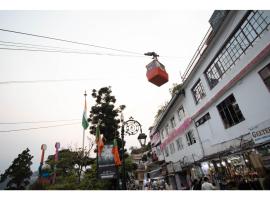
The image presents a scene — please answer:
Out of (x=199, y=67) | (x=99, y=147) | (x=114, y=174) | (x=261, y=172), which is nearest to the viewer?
(x=261, y=172)

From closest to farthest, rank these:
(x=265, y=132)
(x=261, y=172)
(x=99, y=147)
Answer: (x=265, y=132) < (x=261, y=172) < (x=99, y=147)

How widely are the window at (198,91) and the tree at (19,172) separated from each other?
48.0 m

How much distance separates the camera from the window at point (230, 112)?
31.6ft

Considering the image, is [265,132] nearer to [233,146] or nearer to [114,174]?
[233,146]

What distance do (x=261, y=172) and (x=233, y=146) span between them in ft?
5.44

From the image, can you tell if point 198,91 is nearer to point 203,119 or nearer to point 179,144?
point 203,119

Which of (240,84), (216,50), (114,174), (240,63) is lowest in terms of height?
(114,174)

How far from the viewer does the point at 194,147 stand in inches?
571

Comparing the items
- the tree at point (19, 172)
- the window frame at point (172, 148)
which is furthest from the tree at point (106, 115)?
the tree at point (19, 172)

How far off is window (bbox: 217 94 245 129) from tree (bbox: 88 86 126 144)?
16326mm

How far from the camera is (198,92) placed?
44.7 ft

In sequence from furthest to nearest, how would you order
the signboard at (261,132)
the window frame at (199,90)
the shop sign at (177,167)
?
the shop sign at (177,167) → the window frame at (199,90) → the signboard at (261,132)

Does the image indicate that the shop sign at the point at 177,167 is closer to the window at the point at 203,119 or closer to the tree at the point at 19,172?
the window at the point at 203,119
